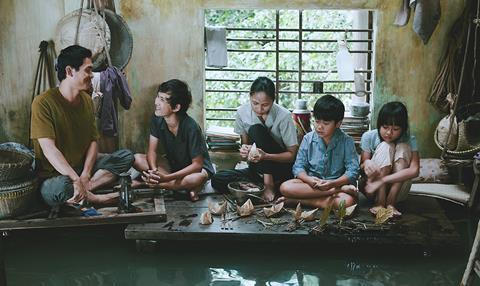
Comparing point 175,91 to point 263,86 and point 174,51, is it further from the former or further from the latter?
point 174,51

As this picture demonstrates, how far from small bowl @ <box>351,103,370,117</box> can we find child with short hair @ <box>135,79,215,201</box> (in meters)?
1.77

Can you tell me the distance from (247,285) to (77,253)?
1539mm

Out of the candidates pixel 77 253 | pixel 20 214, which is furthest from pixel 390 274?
pixel 20 214

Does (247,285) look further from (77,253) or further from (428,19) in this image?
(428,19)

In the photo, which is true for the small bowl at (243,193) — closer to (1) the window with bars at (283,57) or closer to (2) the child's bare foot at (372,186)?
(2) the child's bare foot at (372,186)

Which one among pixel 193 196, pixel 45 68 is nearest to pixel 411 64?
pixel 193 196

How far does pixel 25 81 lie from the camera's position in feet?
22.0

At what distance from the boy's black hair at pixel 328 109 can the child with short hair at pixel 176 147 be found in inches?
46.5

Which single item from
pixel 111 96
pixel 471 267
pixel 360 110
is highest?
pixel 111 96

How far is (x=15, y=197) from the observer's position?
5.02 m

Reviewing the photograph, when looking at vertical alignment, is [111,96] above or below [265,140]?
above

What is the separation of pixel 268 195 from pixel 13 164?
7.32 ft

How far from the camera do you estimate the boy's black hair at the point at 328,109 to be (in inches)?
213

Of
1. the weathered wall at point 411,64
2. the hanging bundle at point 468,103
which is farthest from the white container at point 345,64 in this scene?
the hanging bundle at point 468,103
